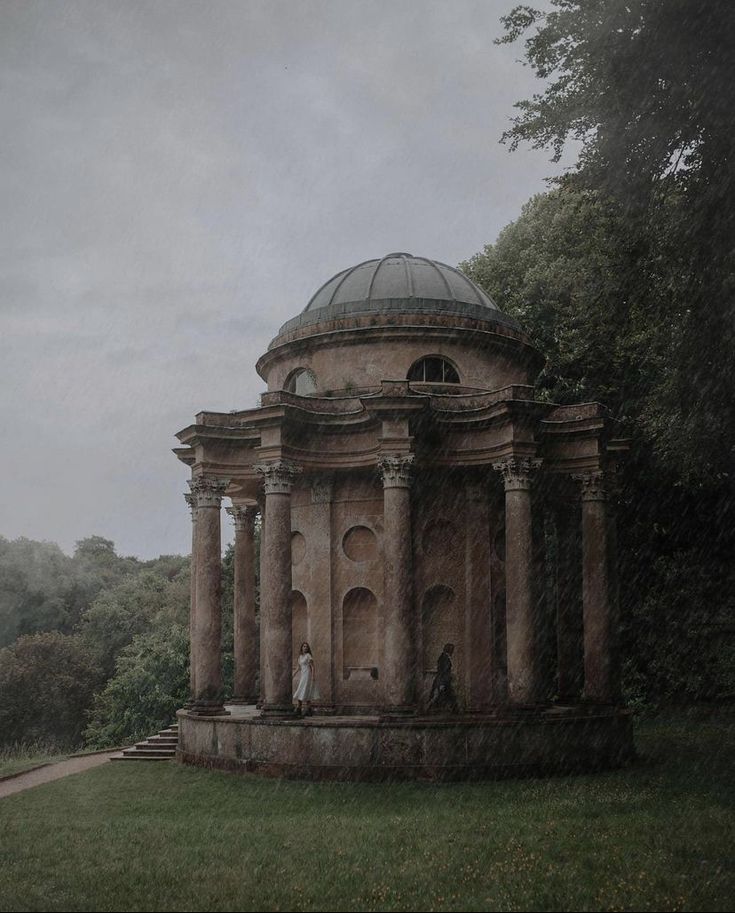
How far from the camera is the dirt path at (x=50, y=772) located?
1905cm

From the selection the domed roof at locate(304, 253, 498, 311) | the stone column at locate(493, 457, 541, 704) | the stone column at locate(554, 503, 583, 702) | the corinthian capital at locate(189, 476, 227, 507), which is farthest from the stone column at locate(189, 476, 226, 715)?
the stone column at locate(554, 503, 583, 702)

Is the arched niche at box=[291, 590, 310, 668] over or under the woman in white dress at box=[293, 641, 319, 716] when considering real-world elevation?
over

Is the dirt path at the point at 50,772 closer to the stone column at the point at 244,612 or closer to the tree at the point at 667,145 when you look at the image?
the stone column at the point at 244,612

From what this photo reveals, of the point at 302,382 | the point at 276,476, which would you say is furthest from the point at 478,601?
the point at 302,382

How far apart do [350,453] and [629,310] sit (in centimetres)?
648

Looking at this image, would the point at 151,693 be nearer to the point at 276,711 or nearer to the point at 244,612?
the point at 244,612

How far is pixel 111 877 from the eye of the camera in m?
10.8

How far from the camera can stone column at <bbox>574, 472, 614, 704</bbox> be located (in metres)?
21.2

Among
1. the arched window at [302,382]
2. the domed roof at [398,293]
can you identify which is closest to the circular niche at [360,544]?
the arched window at [302,382]

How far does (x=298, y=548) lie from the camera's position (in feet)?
73.3

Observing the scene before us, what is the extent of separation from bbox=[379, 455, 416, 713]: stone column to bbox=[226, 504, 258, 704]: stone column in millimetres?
6620

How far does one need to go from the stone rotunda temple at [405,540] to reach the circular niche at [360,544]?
0.17ft

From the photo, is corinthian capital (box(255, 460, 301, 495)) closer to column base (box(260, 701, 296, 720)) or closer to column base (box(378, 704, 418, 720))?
column base (box(260, 701, 296, 720))

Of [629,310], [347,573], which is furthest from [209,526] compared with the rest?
[629,310]
